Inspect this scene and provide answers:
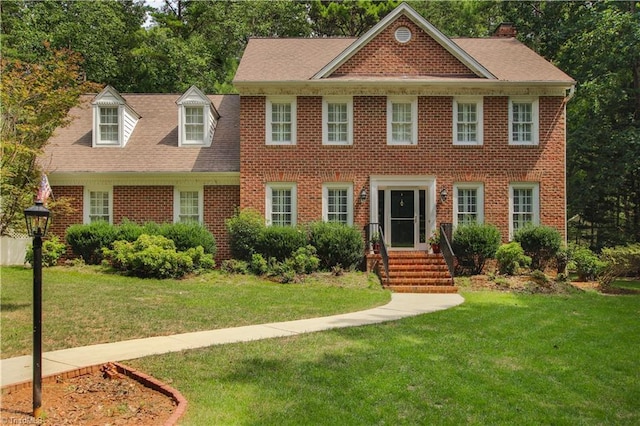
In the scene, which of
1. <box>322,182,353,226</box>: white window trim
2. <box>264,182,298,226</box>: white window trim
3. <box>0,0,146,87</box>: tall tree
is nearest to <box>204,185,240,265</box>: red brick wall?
<box>264,182,298,226</box>: white window trim

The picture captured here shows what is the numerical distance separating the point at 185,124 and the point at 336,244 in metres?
7.47

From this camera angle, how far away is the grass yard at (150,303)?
7.92 m

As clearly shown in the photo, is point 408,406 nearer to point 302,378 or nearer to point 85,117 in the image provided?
point 302,378

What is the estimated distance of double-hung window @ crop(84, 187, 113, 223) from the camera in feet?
58.0

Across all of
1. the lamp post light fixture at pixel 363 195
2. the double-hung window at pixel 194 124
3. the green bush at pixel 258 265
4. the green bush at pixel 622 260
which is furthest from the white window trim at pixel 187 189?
the green bush at pixel 622 260

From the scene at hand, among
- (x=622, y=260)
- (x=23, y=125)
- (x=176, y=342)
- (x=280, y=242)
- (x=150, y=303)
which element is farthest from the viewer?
(x=280, y=242)

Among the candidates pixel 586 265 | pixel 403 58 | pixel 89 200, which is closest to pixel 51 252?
pixel 89 200

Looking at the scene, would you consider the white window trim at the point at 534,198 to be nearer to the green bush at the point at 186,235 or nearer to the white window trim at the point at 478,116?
the white window trim at the point at 478,116

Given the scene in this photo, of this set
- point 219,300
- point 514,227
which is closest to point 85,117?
point 219,300

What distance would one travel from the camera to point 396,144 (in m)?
17.2

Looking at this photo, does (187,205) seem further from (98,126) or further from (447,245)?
(447,245)

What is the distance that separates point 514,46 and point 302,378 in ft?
Answer: 60.5

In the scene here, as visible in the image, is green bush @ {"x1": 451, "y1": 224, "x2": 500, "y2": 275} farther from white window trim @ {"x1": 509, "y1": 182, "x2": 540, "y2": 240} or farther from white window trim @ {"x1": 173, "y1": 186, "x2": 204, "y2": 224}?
white window trim @ {"x1": 173, "y1": 186, "x2": 204, "y2": 224}

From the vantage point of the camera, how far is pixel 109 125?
18.5m
